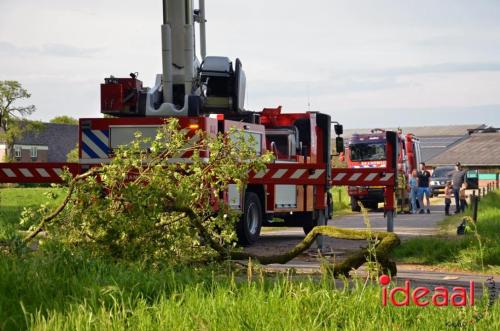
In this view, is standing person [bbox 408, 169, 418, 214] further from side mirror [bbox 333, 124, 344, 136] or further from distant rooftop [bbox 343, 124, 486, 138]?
distant rooftop [bbox 343, 124, 486, 138]

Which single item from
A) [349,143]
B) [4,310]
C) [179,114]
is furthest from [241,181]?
[349,143]

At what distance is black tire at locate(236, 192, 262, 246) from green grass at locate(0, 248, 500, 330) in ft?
28.5

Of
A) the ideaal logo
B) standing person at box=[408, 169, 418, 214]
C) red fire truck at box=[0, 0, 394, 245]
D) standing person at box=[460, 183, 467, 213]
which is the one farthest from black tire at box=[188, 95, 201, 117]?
standing person at box=[408, 169, 418, 214]

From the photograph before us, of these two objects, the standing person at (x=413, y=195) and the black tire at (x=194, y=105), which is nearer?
the black tire at (x=194, y=105)

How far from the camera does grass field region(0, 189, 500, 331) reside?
20.1 feet

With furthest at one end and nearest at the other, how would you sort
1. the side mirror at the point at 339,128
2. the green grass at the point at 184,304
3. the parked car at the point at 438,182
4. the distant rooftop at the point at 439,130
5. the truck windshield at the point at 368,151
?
the distant rooftop at the point at 439,130, the parked car at the point at 438,182, the truck windshield at the point at 368,151, the side mirror at the point at 339,128, the green grass at the point at 184,304

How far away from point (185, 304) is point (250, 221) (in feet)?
34.7

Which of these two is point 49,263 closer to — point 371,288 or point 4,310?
point 4,310

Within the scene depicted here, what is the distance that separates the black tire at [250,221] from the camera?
16797 millimetres

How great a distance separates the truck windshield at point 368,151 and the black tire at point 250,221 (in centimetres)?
2044

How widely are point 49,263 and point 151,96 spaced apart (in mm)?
9118

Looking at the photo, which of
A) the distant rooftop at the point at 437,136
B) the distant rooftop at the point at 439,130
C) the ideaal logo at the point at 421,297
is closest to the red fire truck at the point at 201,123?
the ideaal logo at the point at 421,297

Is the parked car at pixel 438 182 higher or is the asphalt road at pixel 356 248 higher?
the parked car at pixel 438 182

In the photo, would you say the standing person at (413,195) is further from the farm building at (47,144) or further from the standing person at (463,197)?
the farm building at (47,144)
